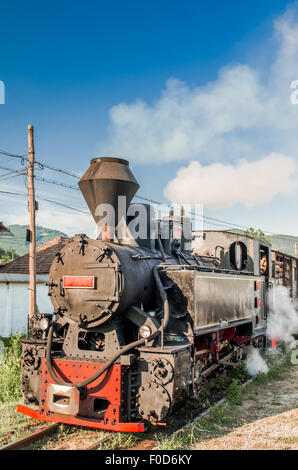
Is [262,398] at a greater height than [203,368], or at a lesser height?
lesser

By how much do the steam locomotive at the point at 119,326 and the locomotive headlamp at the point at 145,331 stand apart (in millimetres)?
13

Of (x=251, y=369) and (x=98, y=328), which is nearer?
(x=98, y=328)

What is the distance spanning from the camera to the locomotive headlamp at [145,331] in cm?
530

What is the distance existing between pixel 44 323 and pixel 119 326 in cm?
119

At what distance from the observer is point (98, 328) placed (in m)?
5.48

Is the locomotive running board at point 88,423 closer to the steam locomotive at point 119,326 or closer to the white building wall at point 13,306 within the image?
the steam locomotive at point 119,326

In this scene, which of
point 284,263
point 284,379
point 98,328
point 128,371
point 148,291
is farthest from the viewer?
point 284,263

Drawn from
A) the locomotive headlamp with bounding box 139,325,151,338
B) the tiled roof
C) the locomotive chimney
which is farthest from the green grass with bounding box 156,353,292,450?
the tiled roof

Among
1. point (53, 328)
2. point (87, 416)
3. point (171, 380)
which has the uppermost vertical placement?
point (53, 328)

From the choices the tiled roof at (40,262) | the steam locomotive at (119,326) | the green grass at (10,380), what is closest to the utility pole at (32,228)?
the green grass at (10,380)

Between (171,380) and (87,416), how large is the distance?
3.91ft

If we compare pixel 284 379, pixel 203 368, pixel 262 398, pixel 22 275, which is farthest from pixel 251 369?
pixel 22 275

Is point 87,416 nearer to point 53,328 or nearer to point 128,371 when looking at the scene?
point 128,371

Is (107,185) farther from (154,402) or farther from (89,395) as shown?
(154,402)
